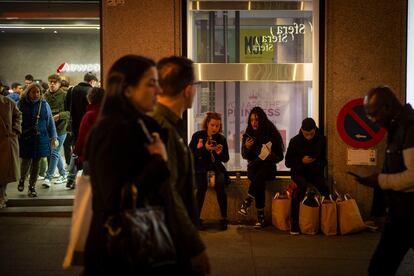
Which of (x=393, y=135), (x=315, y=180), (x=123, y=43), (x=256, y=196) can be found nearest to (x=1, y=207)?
(x=123, y=43)

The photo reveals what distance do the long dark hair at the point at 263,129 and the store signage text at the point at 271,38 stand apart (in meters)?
0.89

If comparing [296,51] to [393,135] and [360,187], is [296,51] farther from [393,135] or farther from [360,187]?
[393,135]

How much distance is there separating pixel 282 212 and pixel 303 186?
427mm

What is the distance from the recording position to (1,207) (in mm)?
8852

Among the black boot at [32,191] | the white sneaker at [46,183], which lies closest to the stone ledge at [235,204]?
the black boot at [32,191]

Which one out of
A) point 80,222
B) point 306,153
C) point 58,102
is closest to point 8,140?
point 58,102

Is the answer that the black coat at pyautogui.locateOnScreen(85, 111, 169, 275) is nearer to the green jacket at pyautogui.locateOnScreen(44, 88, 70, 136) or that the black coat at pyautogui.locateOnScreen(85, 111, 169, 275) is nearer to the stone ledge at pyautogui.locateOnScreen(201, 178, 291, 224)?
the stone ledge at pyautogui.locateOnScreen(201, 178, 291, 224)

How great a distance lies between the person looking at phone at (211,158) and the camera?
782 cm

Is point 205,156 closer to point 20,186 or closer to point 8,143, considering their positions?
point 8,143

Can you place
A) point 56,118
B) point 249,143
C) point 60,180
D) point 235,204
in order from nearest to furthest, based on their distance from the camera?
point 249,143
point 235,204
point 56,118
point 60,180

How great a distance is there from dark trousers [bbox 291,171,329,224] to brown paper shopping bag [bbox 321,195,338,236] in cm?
19

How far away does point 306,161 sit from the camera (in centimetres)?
769

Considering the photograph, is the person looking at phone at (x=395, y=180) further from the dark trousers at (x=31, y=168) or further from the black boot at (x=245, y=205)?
the dark trousers at (x=31, y=168)

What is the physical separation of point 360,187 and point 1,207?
5105mm
